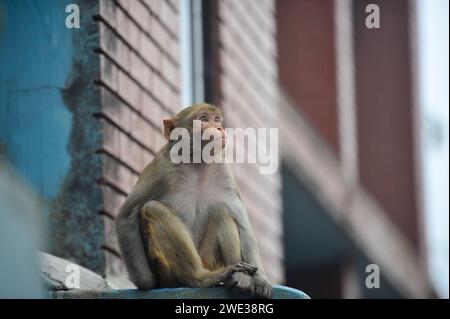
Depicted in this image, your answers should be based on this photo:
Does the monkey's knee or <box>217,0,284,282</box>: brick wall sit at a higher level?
<box>217,0,284,282</box>: brick wall

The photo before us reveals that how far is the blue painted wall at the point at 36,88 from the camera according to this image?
902cm

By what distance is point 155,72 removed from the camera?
10047mm

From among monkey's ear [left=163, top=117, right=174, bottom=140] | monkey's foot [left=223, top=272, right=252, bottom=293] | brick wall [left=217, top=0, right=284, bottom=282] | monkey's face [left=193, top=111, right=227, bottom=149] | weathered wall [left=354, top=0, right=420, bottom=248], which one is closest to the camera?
monkey's foot [left=223, top=272, right=252, bottom=293]

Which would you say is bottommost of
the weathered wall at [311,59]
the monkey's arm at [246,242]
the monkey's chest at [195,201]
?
the monkey's arm at [246,242]

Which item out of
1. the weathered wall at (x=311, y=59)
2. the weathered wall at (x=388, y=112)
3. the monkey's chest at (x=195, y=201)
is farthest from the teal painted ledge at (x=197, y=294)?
the weathered wall at (x=388, y=112)

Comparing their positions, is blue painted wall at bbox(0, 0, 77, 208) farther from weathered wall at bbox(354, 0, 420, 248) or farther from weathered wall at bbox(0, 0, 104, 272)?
weathered wall at bbox(354, 0, 420, 248)

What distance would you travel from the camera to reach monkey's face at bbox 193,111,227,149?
803cm

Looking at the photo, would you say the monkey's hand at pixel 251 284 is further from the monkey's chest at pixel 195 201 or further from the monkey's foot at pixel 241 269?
the monkey's chest at pixel 195 201

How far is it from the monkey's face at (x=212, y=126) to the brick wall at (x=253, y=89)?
3.07 m

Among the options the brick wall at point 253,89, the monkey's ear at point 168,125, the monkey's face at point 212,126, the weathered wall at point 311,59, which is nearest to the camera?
the monkey's face at point 212,126

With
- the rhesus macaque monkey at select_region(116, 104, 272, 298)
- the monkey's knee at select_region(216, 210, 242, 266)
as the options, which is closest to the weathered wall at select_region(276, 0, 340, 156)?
the rhesus macaque monkey at select_region(116, 104, 272, 298)

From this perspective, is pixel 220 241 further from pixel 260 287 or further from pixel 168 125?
pixel 168 125

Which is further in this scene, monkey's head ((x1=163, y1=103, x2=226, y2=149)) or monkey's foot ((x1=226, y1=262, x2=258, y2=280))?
monkey's head ((x1=163, y1=103, x2=226, y2=149))
